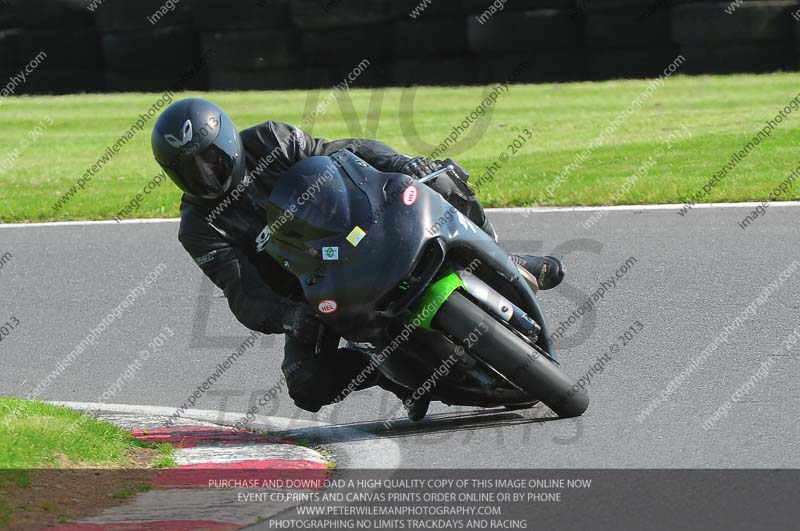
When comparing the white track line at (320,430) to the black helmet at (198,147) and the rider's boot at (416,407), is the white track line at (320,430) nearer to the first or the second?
the rider's boot at (416,407)

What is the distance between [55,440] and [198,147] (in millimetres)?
1441

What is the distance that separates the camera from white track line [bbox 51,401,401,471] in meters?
5.37

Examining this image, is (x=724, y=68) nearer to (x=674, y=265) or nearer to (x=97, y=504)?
(x=674, y=265)

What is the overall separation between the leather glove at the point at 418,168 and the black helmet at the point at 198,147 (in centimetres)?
74

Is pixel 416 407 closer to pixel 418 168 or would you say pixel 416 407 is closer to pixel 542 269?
pixel 542 269

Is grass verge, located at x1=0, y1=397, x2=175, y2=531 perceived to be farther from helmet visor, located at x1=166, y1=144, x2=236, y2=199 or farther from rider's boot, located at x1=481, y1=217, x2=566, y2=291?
rider's boot, located at x1=481, y1=217, x2=566, y2=291

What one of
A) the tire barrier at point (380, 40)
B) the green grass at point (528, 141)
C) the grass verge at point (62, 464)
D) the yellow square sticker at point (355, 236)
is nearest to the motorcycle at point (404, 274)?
the yellow square sticker at point (355, 236)

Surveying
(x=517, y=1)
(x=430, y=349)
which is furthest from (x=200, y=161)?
(x=517, y=1)

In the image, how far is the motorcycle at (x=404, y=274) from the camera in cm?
500

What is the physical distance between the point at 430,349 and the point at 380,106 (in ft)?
42.5

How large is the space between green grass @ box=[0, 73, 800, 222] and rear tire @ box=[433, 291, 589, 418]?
218 inches

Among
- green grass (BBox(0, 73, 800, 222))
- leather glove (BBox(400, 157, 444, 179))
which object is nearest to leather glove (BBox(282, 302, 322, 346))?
leather glove (BBox(400, 157, 444, 179))

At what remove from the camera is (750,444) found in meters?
5.09

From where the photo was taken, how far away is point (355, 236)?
5.00 metres
